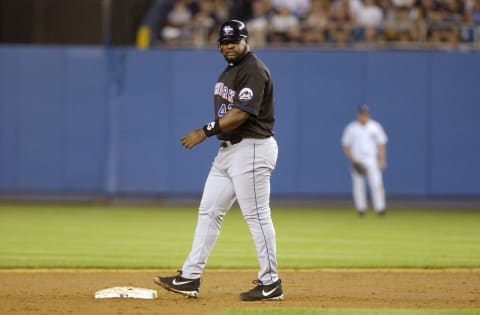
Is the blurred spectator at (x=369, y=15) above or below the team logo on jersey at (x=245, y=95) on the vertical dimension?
above

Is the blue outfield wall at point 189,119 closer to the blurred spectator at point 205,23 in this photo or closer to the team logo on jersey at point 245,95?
the blurred spectator at point 205,23

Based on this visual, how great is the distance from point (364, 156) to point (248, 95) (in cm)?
1118

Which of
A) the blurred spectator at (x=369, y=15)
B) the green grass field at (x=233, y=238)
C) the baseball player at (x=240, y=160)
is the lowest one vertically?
the green grass field at (x=233, y=238)

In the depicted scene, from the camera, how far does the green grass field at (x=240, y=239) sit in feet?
36.5

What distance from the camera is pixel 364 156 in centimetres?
1853

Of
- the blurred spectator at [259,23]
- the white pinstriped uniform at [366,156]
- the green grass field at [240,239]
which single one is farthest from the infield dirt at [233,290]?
the blurred spectator at [259,23]

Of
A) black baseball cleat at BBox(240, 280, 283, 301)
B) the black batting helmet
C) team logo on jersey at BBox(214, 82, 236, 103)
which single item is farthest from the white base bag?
the black batting helmet

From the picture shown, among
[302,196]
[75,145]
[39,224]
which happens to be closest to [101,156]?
[75,145]

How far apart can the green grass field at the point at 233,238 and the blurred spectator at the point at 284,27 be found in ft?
12.5

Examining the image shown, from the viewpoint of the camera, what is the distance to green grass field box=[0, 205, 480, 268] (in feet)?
37.1

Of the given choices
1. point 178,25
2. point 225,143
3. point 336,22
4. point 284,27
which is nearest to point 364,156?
point 336,22

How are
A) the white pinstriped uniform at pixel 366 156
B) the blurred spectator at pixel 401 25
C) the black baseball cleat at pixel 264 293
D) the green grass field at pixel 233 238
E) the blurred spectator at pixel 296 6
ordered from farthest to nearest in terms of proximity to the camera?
the blurred spectator at pixel 296 6
the blurred spectator at pixel 401 25
the white pinstriped uniform at pixel 366 156
the green grass field at pixel 233 238
the black baseball cleat at pixel 264 293

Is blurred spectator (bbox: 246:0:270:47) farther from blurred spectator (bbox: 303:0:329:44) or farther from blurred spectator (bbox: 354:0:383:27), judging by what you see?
blurred spectator (bbox: 354:0:383:27)

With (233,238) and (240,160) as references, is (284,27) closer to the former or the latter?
(233,238)
